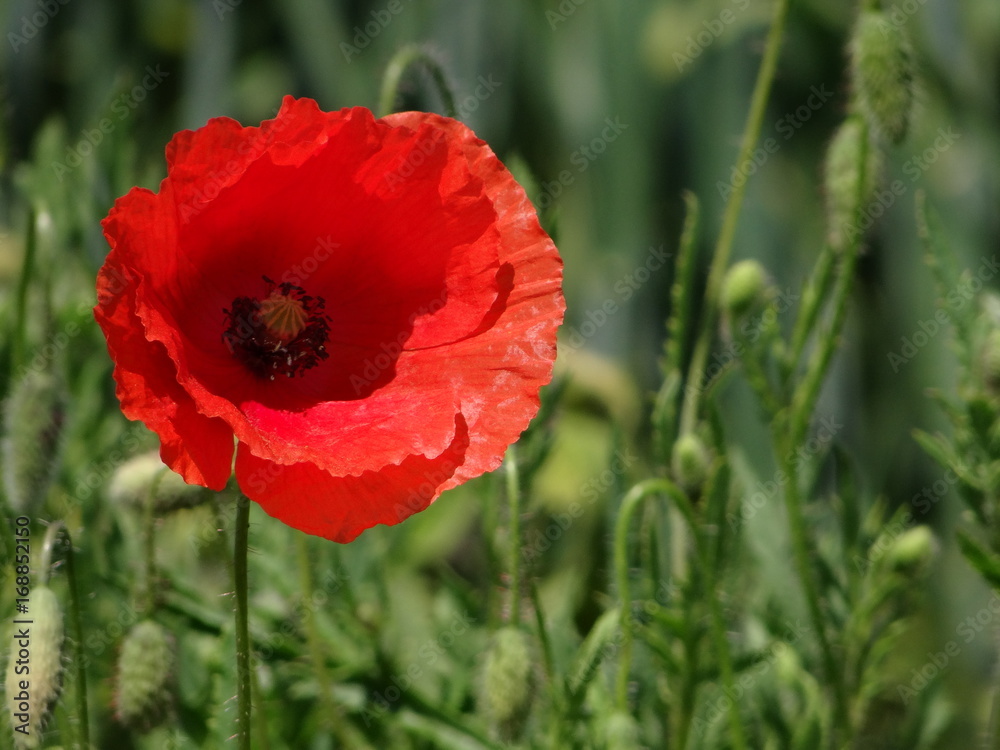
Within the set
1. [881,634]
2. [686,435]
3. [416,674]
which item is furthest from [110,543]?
[881,634]

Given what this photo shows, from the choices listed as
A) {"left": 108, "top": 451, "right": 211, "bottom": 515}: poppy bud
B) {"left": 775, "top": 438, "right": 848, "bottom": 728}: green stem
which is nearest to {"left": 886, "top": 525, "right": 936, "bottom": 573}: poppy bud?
{"left": 775, "top": 438, "right": 848, "bottom": 728}: green stem

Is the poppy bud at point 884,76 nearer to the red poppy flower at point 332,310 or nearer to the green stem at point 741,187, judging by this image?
the green stem at point 741,187

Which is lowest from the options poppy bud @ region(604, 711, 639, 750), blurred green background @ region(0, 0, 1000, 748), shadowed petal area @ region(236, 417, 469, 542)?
poppy bud @ region(604, 711, 639, 750)

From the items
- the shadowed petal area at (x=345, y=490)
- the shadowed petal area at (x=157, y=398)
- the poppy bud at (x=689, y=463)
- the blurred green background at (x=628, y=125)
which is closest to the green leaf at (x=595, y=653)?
the poppy bud at (x=689, y=463)

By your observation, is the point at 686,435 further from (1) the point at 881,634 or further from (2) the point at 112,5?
(2) the point at 112,5

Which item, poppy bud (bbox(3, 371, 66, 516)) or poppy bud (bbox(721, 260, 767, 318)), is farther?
poppy bud (bbox(721, 260, 767, 318))

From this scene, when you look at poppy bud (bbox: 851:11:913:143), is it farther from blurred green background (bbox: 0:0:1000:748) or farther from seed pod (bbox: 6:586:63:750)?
seed pod (bbox: 6:586:63:750)

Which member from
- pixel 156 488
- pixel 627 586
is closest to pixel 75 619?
pixel 156 488
